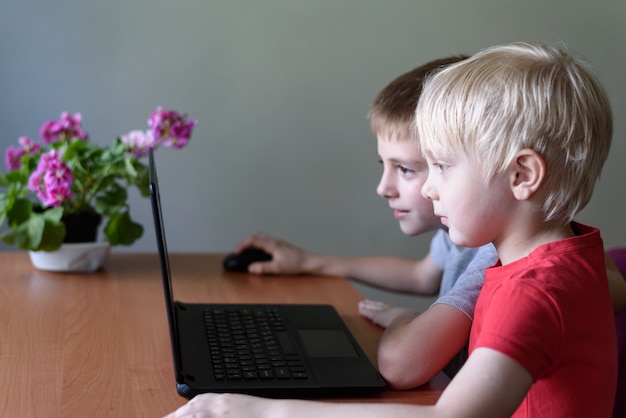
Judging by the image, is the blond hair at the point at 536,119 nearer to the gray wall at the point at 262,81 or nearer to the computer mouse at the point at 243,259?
the computer mouse at the point at 243,259

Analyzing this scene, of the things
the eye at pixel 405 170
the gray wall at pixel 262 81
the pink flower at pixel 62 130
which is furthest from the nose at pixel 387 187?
the gray wall at pixel 262 81

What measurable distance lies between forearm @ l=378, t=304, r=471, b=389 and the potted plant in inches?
27.2

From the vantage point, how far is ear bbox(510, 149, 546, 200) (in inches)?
33.9

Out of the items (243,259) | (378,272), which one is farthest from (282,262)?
(378,272)

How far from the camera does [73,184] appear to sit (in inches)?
61.6

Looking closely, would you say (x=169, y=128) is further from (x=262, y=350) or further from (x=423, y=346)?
(x=423, y=346)

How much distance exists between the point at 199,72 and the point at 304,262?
26.6 inches

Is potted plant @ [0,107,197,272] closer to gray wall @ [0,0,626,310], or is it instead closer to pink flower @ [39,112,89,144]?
pink flower @ [39,112,89,144]

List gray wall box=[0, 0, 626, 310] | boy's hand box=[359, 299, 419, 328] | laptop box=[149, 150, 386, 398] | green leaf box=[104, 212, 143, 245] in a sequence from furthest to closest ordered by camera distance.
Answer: gray wall box=[0, 0, 626, 310]
green leaf box=[104, 212, 143, 245]
boy's hand box=[359, 299, 419, 328]
laptop box=[149, 150, 386, 398]

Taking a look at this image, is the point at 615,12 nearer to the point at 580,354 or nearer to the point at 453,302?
the point at 453,302

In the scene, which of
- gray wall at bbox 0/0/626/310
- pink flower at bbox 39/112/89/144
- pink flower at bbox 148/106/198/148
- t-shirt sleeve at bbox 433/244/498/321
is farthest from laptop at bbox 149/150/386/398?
gray wall at bbox 0/0/626/310

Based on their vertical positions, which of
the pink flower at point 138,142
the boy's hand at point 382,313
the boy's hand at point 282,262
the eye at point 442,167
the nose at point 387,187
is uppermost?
the eye at point 442,167

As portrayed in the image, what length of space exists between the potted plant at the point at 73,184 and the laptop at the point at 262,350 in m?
0.33

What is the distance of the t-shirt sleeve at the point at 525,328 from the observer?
0.76 meters
